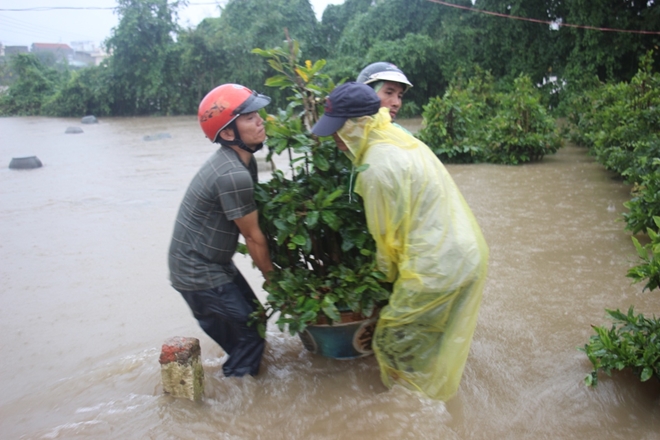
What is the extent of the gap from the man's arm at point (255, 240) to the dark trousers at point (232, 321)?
0.23 m

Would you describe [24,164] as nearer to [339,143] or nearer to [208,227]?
[208,227]

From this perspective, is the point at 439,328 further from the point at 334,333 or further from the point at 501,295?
the point at 501,295

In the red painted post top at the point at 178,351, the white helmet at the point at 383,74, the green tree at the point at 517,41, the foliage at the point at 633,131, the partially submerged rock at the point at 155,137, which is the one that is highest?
the green tree at the point at 517,41

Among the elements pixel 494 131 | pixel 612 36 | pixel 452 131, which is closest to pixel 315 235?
pixel 494 131

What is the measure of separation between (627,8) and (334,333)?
16995 millimetres

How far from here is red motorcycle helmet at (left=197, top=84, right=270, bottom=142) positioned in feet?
9.30

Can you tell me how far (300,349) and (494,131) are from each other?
7.81m

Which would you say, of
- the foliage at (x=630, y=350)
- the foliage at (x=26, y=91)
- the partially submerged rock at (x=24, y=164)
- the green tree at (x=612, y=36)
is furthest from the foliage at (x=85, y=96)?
the foliage at (x=630, y=350)

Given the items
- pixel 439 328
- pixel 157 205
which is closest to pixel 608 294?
pixel 439 328

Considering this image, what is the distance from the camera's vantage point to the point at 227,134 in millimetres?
2904

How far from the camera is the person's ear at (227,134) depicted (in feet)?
9.48

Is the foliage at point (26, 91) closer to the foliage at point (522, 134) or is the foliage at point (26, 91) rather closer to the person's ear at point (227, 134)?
the foliage at point (522, 134)

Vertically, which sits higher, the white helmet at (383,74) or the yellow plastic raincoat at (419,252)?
the white helmet at (383,74)

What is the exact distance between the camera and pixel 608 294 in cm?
425
